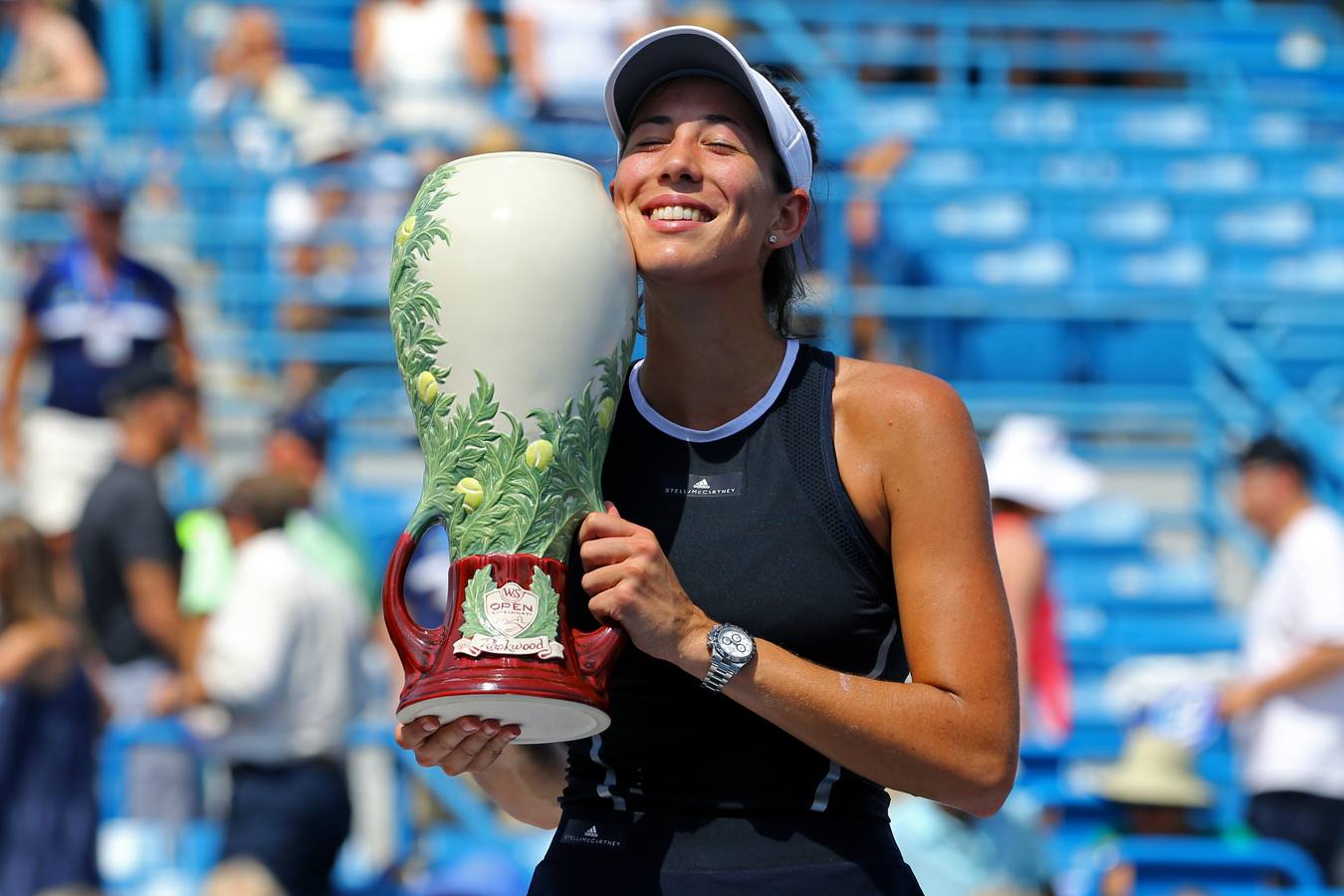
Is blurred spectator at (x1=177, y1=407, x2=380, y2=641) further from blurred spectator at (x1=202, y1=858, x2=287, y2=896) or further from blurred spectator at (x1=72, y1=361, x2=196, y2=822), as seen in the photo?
blurred spectator at (x1=202, y1=858, x2=287, y2=896)

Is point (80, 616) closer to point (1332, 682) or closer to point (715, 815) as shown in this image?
point (1332, 682)

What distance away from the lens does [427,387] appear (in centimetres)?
199

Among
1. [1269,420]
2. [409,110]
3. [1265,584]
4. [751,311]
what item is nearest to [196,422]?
[409,110]

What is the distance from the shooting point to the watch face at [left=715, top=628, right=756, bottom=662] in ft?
6.23

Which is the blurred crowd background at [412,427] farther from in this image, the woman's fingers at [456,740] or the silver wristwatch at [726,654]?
the silver wristwatch at [726,654]

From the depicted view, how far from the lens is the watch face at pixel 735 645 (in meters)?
1.90

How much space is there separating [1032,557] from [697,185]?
319 centimetres

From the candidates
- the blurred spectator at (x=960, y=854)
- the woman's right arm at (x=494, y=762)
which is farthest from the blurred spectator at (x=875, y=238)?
the woman's right arm at (x=494, y=762)

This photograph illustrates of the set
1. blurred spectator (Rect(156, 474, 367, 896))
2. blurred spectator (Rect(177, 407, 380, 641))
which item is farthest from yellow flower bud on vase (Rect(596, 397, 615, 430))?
blurred spectator (Rect(177, 407, 380, 641))

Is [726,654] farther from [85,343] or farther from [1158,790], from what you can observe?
[85,343]

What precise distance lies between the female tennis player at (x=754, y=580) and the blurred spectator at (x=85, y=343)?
Result: 16.5 feet

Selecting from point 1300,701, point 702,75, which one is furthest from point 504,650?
point 1300,701

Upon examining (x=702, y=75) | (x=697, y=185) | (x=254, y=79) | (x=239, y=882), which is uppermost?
(x=254, y=79)

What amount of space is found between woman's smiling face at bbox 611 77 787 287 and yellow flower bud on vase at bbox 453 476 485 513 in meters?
0.31
